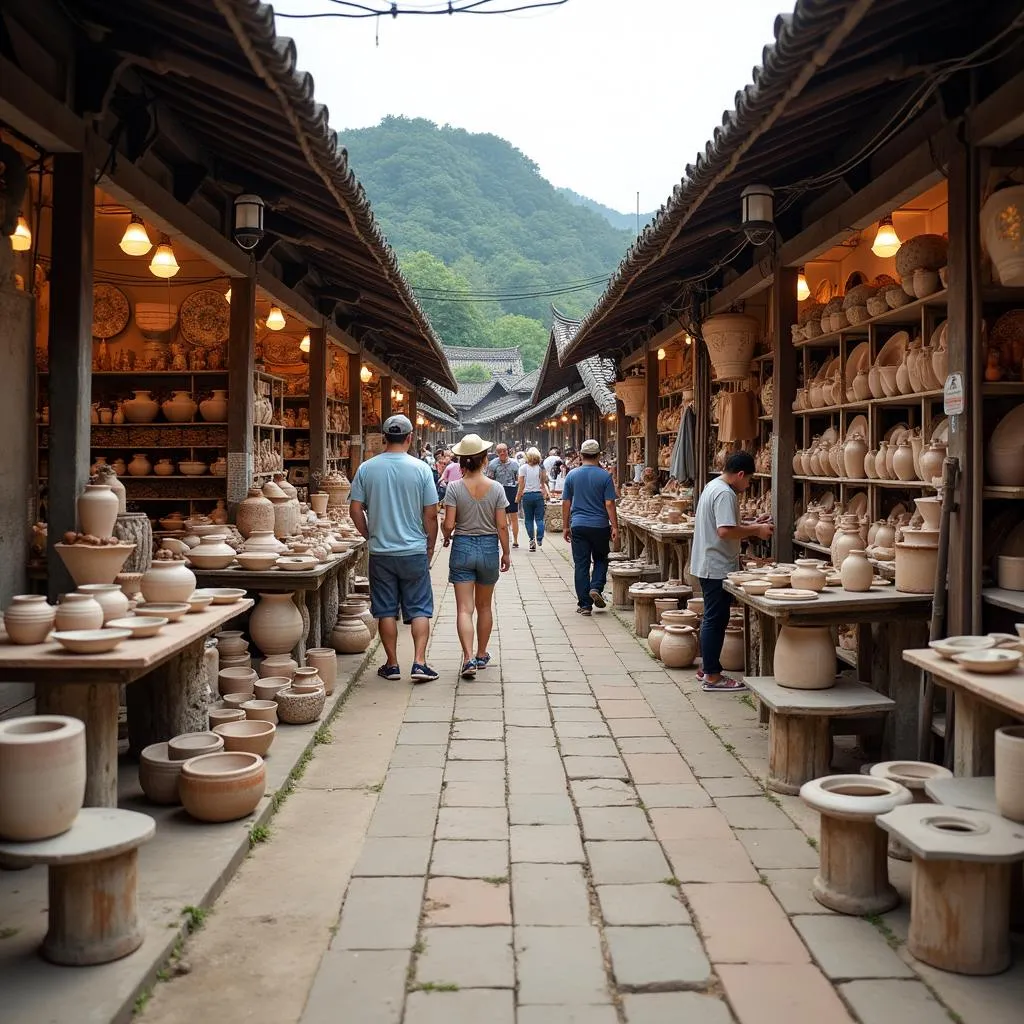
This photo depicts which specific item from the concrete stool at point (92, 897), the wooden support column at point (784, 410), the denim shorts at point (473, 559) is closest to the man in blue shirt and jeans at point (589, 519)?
the wooden support column at point (784, 410)

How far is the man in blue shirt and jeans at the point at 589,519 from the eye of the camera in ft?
32.8

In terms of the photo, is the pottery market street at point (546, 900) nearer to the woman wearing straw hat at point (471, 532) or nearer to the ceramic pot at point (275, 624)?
the ceramic pot at point (275, 624)

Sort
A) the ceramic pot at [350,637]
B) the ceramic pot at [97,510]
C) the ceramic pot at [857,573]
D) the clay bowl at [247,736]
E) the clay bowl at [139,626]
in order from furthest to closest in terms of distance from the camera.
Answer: the ceramic pot at [350,637] < the ceramic pot at [857,573] < the ceramic pot at [97,510] < the clay bowl at [247,736] < the clay bowl at [139,626]

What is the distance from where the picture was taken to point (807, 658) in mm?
4934

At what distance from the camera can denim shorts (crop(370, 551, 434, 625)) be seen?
23.2ft

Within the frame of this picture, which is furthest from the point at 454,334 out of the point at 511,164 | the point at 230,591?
the point at 230,591

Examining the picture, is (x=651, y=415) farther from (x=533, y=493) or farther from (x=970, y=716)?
(x=970, y=716)

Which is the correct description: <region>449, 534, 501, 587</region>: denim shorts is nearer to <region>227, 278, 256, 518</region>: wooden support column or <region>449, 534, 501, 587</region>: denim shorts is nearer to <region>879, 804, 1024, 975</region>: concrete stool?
<region>227, 278, 256, 518</region>: wooden support column

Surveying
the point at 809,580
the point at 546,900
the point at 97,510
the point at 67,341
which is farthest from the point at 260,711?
the point at 809,580

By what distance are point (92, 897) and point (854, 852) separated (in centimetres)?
248

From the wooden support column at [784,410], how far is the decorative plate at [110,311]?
5.91 metres

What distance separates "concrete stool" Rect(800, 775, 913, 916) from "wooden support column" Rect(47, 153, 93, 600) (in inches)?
147

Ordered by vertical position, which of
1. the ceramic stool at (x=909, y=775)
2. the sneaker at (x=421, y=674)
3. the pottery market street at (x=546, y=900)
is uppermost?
the ceramic stool at (x=909, y=775)

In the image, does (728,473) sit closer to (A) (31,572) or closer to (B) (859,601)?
(B) (859,601)
